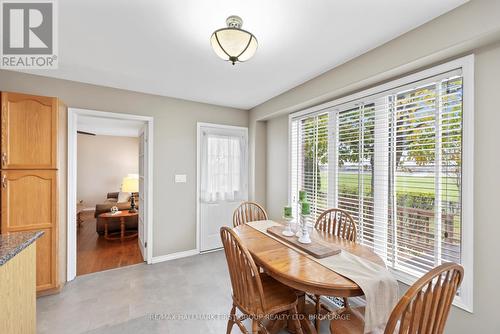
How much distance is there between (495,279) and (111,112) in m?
4.12

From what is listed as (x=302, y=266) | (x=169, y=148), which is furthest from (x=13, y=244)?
(x=169, y=148)

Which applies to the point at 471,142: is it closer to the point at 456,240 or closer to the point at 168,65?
the point at 456,240

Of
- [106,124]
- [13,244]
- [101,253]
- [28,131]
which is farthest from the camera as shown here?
[106,124]

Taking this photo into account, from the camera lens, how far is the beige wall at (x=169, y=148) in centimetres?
297

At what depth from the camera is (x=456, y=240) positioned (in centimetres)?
163

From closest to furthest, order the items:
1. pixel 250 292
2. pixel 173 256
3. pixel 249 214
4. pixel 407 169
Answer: pixel 250 292
pixel 407 169
pixel 249 214
pixel 173 256

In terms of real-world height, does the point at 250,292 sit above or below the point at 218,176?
below

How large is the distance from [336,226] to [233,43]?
6.42 ft

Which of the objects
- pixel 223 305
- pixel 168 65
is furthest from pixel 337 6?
pixel 223 305

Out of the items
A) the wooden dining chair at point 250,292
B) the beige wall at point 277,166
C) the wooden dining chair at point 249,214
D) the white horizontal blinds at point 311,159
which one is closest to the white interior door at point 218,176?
the beige wall at point 277,166

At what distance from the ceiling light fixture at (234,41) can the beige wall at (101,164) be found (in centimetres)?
679

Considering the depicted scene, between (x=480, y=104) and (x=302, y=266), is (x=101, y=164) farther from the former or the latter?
(x=480, y=104)

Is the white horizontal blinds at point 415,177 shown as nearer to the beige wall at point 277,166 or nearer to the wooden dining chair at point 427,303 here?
the wooden dining chair at point 427,303

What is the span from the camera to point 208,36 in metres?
1.83
